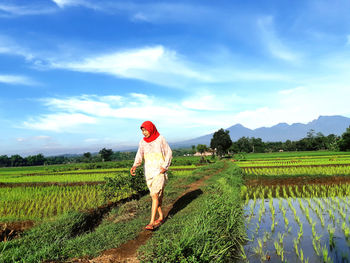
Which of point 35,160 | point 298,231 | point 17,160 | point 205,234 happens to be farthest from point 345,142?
point 17,160

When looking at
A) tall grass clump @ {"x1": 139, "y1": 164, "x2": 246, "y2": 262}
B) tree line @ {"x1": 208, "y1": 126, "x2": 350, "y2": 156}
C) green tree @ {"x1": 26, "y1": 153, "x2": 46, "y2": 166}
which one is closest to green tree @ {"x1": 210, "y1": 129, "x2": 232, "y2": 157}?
tree line @ {"x1": 208, "y1": 126, "x2": 350, "y2": 156}

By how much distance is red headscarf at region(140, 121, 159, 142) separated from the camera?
4.54m

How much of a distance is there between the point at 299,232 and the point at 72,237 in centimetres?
471

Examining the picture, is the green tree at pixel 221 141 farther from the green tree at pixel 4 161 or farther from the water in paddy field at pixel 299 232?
the green tree at pixel 4 161

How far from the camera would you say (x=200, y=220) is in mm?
3811

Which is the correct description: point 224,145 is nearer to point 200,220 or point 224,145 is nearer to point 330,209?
point 330,209

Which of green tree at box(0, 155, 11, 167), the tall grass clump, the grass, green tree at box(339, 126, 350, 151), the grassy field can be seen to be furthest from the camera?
green tree at box(0, 155, 11, 167)

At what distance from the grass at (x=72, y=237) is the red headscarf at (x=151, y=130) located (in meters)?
1.76

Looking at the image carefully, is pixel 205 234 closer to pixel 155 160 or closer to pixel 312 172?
pixel 155 160

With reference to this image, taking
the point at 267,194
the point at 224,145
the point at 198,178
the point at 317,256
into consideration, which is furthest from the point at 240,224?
the point at 224,145

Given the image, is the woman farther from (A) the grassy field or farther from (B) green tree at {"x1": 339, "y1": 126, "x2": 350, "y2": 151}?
(B) green tree at {"x1": 339, "y1": 126, "x2": 350, "y2": 151}

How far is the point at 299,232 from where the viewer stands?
194 inches

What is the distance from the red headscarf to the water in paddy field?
2.73 metres

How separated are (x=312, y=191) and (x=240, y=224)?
6259 millimetres
